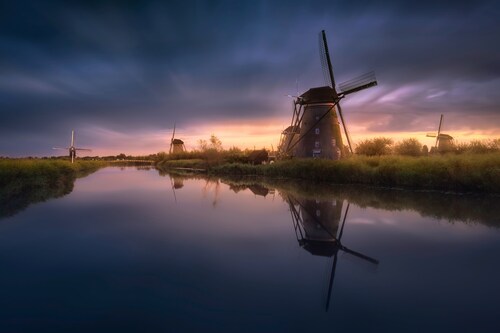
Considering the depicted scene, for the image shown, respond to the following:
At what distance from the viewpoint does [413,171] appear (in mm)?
16922

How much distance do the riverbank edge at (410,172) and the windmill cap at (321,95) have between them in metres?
5.54

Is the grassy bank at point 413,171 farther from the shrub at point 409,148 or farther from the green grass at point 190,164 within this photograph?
the green grass at point 190,164

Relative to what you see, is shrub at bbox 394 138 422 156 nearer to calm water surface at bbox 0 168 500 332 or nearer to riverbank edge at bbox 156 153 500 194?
riverbank edge at bbox 156 153 500 194

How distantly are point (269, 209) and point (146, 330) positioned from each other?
28.7 feet

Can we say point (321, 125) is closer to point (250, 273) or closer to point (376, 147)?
point (376, 147)

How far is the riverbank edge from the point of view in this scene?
14367 millimetres

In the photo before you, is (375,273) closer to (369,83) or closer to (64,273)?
(64,273)

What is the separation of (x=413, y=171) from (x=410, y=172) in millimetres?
168

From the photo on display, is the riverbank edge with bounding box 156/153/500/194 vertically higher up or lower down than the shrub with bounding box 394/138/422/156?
lower down

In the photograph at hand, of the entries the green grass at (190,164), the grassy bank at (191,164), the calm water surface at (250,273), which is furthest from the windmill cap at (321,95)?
the green grass at (190,164)

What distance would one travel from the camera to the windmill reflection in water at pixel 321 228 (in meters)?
6.24

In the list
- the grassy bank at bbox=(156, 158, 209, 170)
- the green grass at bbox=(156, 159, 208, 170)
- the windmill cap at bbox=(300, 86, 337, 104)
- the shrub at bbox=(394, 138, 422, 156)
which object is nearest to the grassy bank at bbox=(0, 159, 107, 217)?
the windmill cap at bbox=(300, 86, 337, 104)

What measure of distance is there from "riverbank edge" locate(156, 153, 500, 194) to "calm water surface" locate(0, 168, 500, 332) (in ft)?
18.9

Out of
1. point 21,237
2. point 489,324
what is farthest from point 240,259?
point 21,237
